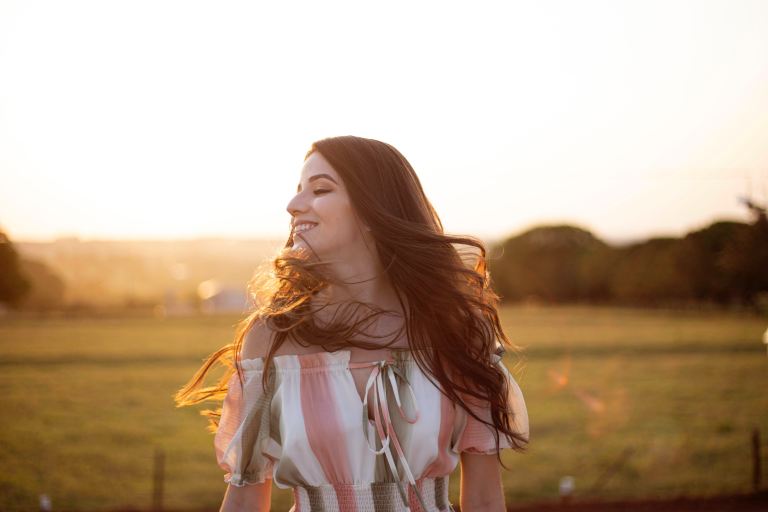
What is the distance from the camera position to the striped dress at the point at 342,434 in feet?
8.11

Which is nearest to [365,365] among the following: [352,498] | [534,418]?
[352,498]

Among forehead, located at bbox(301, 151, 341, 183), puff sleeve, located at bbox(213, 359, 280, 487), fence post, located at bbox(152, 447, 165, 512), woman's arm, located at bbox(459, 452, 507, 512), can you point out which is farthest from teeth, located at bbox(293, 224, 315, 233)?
fence post, located at bbox(152, 447, 165, 512)

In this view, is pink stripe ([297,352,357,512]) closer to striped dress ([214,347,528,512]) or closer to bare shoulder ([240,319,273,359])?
striped dress ([214,347,528,512])

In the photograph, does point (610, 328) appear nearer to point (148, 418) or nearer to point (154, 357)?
point (154, 357)

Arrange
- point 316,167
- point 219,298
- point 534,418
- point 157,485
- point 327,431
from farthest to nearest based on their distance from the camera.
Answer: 1. point 219,298
2. point 534,418
3. point 157,485
4. point 316,167
5. point 327,431

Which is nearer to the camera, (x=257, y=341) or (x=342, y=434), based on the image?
(x=342, y=434)

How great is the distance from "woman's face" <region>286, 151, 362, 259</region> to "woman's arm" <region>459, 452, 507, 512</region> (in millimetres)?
922

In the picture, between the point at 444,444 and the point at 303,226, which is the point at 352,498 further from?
the point at 303,226

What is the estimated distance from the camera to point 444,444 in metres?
2.59

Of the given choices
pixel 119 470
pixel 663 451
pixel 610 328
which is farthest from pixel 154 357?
pixel 610 328

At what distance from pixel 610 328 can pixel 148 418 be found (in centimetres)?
3073

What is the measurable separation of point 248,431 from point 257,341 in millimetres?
319

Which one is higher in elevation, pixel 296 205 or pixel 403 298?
pixel 296 205

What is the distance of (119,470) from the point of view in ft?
42.1
